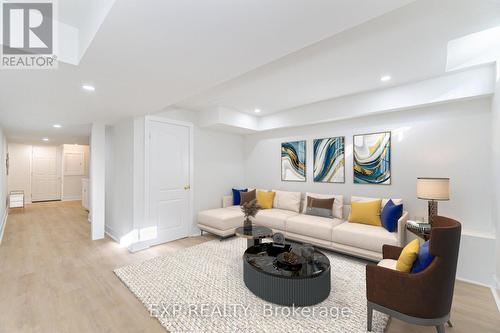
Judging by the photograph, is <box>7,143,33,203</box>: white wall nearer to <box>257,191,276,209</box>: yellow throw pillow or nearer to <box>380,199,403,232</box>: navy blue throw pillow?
<box>257,191,276,209</box>: yellow throw pillow

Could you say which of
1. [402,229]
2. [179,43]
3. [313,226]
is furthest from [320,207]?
[179,43]

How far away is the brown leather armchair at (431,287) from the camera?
165cm

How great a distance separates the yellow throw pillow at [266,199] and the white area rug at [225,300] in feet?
5.61

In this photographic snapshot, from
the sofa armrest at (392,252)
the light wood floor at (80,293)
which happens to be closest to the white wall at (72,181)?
the light wood floor at (80,293)

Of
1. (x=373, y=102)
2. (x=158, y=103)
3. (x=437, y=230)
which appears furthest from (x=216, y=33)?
(x=373, y=102)

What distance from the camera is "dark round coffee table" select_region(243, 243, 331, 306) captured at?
7.16 feet

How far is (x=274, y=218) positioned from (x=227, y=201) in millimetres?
1334

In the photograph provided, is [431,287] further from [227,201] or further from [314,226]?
[227,201]

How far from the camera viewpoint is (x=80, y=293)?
2471mm

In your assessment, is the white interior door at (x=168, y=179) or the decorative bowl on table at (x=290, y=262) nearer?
the decorative bowl on table at (x=290, y=262)

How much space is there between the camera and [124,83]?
2400mm

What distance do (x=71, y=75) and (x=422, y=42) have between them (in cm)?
345

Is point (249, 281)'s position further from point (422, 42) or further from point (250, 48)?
point (422, 42)

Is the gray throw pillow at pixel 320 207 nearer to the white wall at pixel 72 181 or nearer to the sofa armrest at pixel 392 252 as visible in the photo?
the sofa armrest at pixel 392 252
